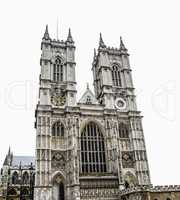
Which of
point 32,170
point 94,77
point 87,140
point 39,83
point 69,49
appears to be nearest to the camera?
point 87,140

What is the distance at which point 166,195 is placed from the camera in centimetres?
2669

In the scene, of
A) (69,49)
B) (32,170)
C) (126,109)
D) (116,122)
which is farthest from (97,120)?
(32,170)

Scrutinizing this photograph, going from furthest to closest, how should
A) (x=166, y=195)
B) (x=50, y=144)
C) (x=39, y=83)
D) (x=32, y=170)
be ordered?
1. (x=32, y=170)
2. (x=39, y=83)
3. (x=50, y=144)
4. (x=166, y=195)

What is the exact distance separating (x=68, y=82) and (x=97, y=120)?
7.55m

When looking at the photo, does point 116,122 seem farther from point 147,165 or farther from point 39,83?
point 39,83

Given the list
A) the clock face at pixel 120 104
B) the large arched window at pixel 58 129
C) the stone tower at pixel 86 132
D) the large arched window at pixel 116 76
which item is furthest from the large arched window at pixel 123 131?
the large arched window at pixel 58 129

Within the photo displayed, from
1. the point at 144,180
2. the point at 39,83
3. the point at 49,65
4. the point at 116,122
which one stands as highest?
the point at 49,65

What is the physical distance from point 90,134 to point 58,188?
876 cm

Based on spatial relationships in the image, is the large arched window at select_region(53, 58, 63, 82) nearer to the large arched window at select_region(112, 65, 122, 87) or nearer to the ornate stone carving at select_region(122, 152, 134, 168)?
the large arched window at select_region(112, 65, 122, 87)

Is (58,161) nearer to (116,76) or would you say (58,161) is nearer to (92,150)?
(92,150)

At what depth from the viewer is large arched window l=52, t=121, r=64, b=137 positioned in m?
33.9

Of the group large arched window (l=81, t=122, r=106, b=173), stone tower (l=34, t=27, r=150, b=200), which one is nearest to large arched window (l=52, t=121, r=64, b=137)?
stone tower (l=34, t=27, r=150, b=200)

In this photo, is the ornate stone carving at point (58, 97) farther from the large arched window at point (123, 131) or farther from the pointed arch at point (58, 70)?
the large arched window at point (123, 131)

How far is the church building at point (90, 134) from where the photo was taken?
30.0m
